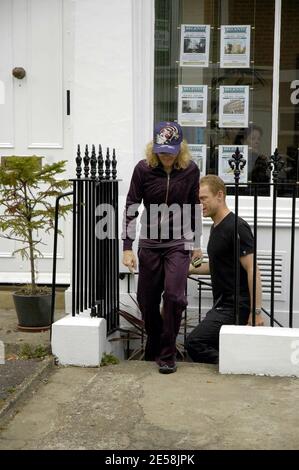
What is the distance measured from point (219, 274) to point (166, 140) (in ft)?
4.17

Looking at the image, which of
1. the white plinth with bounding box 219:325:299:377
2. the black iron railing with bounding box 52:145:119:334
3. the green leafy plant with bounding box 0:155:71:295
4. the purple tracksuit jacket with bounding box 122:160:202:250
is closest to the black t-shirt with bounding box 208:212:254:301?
the purple tracksuit jacket with bounding box 122:160:202:250

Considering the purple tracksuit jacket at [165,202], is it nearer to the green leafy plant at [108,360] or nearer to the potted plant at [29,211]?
the green leafy plant at [108,360]

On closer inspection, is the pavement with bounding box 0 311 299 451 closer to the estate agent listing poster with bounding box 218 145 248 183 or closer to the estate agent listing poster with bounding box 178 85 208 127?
the estate agent listing poster with bounding box 218 145 248 183

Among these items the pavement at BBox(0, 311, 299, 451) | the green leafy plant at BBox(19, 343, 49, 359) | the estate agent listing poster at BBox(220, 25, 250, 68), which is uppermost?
the estate agent listing poster at BBox(220, 25, 250, 68)

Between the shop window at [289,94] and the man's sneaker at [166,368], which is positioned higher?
the shop window at [289,94]

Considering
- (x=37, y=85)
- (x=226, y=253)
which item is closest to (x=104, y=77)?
(x=37, y=85)

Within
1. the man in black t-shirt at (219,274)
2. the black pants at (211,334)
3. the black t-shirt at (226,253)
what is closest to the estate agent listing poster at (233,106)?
the man in black t-shirt at (219,274)

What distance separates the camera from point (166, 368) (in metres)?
4.82

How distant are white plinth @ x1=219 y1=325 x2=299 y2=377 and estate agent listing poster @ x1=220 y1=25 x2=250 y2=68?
9.26ft

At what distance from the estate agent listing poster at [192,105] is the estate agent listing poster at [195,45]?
0.23m

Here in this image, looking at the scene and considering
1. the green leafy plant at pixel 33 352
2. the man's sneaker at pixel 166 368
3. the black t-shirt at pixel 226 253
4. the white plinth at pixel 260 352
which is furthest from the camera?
the black t-shirt at pixel 226 253

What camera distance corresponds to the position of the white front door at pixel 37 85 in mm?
6461

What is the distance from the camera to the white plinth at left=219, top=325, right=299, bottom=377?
4.70 meters

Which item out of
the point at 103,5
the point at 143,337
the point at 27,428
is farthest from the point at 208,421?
the point at 103,5
